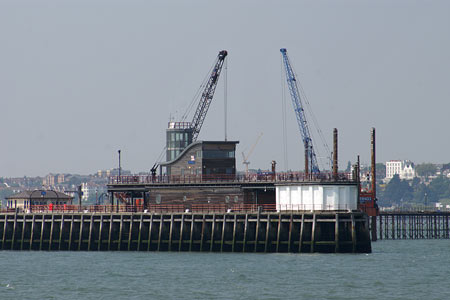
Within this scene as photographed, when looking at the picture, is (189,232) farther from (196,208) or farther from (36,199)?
(36,199)

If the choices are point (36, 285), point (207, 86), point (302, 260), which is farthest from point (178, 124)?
point (36, 285)

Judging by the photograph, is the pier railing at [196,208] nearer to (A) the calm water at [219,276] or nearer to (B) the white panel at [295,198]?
(B) the white panel at [295,198]

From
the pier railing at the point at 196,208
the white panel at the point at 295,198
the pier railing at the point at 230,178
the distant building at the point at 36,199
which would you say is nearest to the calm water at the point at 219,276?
the pier railing at the point at 196,208

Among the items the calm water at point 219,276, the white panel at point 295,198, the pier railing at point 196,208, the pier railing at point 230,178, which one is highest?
the pier railing at point 230,178

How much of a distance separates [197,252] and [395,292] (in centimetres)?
2676

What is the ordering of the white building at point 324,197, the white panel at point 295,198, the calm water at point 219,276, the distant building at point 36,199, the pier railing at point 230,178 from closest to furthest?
1. the calm water at point 219,276
2. the white building at point 324,197
3. the white panel at point 295,198
4. the pier railing at point 230,178
5. the distant building at point 36,199

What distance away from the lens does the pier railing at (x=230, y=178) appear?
9759cm

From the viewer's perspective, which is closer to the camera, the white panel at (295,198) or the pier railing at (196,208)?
the pier railing at (196,208)

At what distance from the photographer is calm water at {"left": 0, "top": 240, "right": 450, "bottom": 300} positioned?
7562 centimetres

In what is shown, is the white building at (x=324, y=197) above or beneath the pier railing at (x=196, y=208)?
above

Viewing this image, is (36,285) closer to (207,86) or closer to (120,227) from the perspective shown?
(120,227)

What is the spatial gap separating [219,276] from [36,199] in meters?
43.4

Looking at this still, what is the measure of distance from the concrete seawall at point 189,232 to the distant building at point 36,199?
12445 mm

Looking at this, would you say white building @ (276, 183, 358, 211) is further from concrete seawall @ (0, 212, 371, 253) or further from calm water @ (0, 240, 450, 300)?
calm water @ (0, 240, 450, 300)
